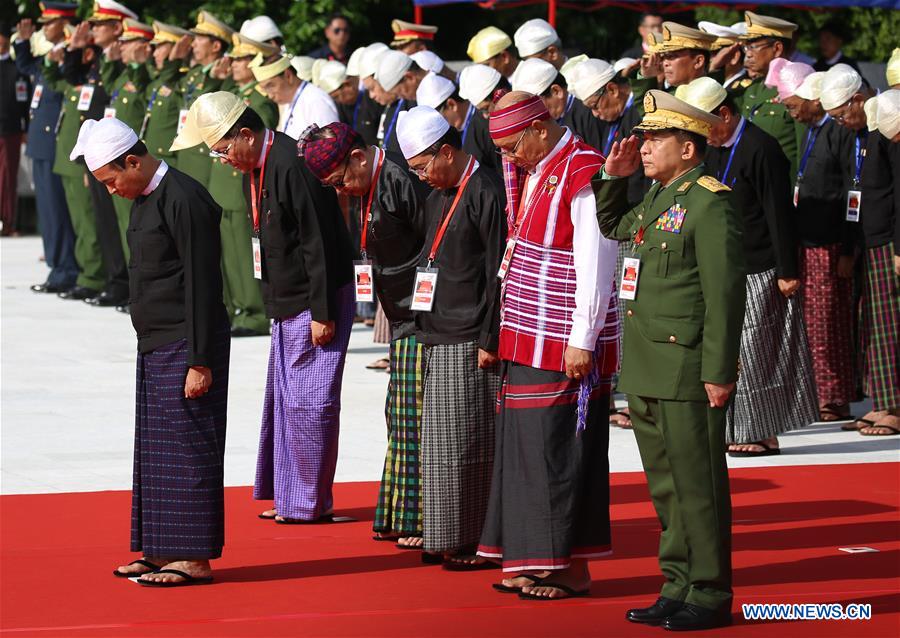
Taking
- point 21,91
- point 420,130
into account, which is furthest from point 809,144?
point 21,91

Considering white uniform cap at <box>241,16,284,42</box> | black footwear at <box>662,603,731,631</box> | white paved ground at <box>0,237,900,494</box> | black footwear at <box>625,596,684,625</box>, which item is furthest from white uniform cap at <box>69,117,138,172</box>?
white uniform cap at <box>241,16,284,42</box>

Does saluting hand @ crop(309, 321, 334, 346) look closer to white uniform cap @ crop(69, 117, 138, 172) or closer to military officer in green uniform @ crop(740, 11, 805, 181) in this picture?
white uniform cap @ crop(69, 117, 138, 172)

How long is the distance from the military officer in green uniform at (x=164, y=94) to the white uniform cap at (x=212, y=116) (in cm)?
693

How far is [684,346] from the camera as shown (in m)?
5.95

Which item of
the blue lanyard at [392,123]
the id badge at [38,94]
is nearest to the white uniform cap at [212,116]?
the blue lanyard at [392,123]

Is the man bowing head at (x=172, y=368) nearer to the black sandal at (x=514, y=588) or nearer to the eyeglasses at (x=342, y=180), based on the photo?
the eyeglasses at (x=342, y=180)

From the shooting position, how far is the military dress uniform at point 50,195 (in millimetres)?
16266

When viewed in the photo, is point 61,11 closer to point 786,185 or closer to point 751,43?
point 751,43

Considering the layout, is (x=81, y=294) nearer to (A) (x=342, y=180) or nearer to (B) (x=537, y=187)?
(A) (x=342, y=180)

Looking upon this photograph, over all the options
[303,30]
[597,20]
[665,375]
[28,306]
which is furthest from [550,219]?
[597,20]

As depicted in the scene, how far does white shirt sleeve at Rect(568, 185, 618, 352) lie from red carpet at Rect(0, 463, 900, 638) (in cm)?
99

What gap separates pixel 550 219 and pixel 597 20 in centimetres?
1774

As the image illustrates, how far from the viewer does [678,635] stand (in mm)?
5934

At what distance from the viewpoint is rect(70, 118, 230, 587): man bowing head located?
6.72m
